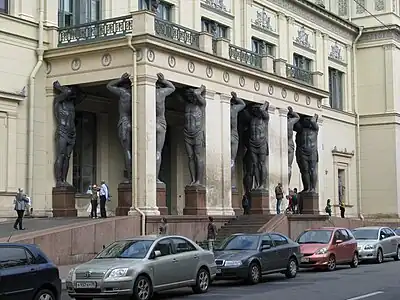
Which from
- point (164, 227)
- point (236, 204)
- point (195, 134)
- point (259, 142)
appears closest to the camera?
point (164, 227)

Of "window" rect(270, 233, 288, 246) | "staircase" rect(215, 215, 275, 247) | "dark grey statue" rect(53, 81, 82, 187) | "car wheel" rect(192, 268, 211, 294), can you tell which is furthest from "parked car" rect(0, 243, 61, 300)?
"staircase" rect(215, 215, 275, 247)

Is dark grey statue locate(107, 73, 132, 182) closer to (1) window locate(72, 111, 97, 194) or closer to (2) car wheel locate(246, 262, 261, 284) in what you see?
(1) window locate(72, 111, 97, 194)

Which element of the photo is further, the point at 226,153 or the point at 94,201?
the point at 226,153

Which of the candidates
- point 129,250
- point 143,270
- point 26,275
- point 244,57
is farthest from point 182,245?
point 244,57

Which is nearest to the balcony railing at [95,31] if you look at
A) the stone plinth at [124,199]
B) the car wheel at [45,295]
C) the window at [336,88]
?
the stone plinth at [124,199]

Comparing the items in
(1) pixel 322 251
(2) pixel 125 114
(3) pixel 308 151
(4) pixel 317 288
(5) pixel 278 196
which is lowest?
(4) pixel 317 288

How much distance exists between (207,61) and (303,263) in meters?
9.60

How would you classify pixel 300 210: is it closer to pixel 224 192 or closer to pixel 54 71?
pixel 224 192

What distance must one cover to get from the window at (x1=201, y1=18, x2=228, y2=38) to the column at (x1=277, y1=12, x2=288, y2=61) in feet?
19.8

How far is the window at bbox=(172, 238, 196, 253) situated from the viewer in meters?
18.1

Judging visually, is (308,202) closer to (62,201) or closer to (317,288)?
(62,201)

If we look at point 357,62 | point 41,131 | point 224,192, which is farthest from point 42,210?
point 357,62

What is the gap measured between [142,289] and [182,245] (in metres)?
2.26

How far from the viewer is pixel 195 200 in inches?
1164
